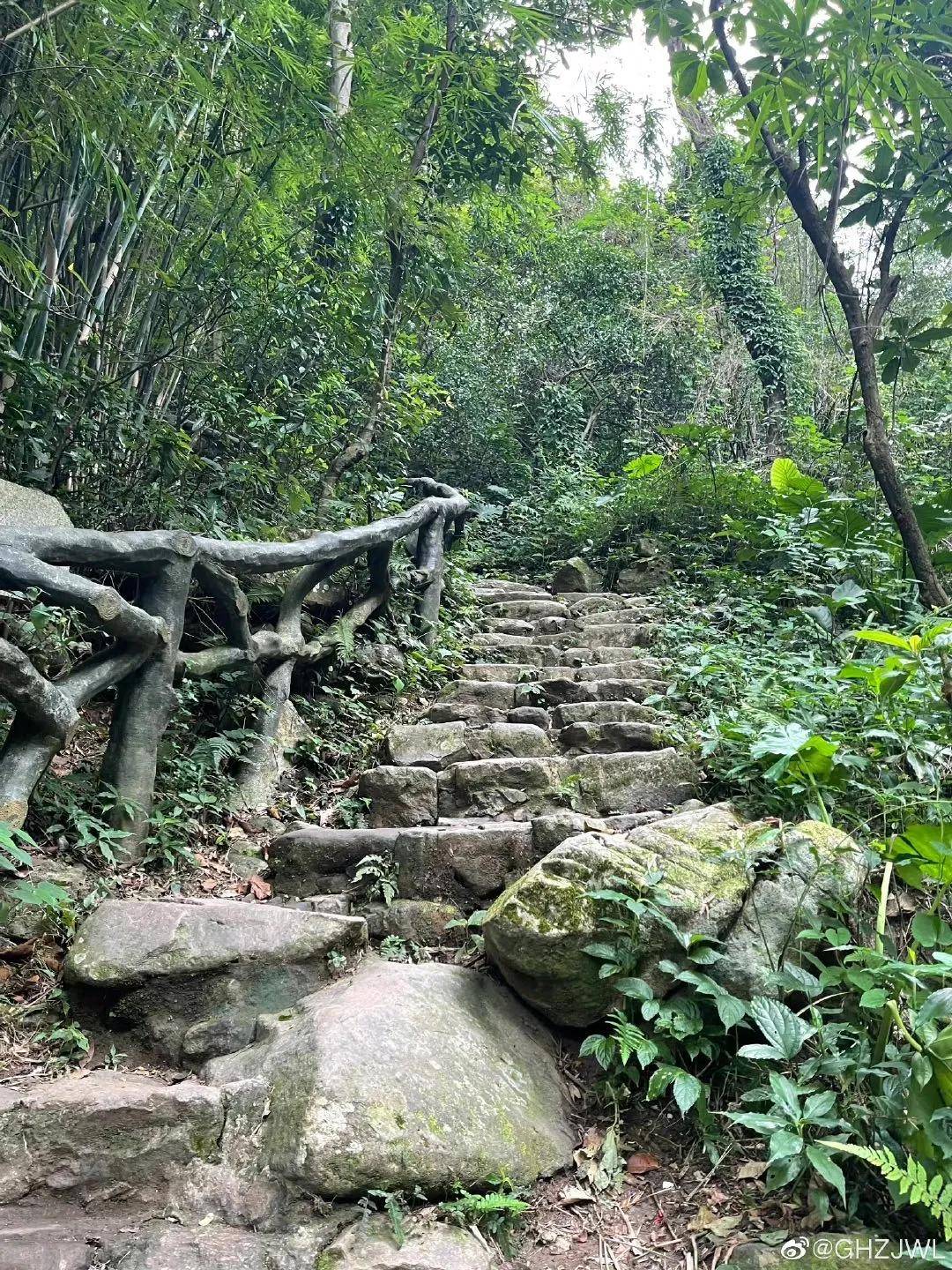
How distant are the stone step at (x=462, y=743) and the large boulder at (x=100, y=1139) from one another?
194 cm

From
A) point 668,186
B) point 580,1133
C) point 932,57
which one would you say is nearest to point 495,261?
point 668,186

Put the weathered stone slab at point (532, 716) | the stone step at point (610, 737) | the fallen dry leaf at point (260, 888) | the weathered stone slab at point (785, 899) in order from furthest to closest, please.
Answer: the weathered stone slab at point (532, 716) → the stone step at point (610, 737) → the fallen dry leaf at point (260, 888) → the weathered stone slab at point (785, 899)

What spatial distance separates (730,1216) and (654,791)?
152 centimetres

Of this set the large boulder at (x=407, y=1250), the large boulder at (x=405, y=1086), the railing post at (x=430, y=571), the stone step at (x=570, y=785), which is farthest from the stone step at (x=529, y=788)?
the railing post at (x=430, y=571)

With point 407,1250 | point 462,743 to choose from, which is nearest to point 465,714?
point 462,743

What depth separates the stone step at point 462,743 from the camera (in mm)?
3602

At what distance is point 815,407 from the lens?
404 inches

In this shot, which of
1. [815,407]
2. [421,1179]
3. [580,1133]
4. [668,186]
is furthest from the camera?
[668,186]

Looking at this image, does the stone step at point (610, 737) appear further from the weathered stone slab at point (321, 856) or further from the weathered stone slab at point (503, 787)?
the weathered stone slab at point (321, 856)

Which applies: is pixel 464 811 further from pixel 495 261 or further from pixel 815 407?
pixel 495 261

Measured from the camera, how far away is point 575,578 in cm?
A: 725

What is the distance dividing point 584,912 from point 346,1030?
2.03 feet

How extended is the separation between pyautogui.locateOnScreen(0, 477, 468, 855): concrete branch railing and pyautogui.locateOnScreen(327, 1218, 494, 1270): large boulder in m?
1.32

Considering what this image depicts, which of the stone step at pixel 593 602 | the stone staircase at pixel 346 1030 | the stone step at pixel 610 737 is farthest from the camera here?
the stone step at pixel 593 602
